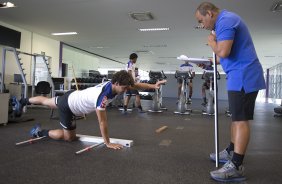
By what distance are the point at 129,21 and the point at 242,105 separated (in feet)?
21.3

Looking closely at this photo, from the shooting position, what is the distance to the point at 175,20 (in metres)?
7.46

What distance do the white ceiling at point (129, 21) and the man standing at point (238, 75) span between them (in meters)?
4.43

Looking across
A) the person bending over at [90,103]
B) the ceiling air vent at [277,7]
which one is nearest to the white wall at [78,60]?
the ceiling air vent at [277,7]

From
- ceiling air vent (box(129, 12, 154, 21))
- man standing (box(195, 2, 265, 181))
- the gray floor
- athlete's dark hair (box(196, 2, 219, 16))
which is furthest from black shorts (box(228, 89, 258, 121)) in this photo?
ceiling air vent (box(129, 12, 154, 21))

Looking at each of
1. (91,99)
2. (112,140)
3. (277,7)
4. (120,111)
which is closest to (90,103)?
(91,99)

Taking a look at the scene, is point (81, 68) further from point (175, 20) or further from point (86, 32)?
point (175, 20)

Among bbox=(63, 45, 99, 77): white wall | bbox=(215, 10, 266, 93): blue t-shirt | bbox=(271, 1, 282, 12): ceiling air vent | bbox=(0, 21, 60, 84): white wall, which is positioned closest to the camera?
bbox=(215, 10, 266, 93): blue t-shirt

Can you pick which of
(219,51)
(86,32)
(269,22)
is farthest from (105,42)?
(219,51)

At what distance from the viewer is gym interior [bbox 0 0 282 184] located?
6.37 ft

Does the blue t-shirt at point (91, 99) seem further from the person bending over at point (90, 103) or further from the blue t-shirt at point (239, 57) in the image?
the blue t-shirt at point (239, 57)

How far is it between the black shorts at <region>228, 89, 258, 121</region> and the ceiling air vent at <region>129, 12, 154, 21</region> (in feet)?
18.4

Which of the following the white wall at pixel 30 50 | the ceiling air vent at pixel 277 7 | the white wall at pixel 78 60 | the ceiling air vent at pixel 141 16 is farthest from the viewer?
the white wall at pixel 78 60

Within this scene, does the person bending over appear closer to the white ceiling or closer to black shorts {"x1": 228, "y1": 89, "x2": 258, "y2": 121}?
black shorts {"x1": 228, "y1": 89, "x2": 258, "y2": 121}

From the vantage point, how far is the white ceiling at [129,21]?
20.2ft
